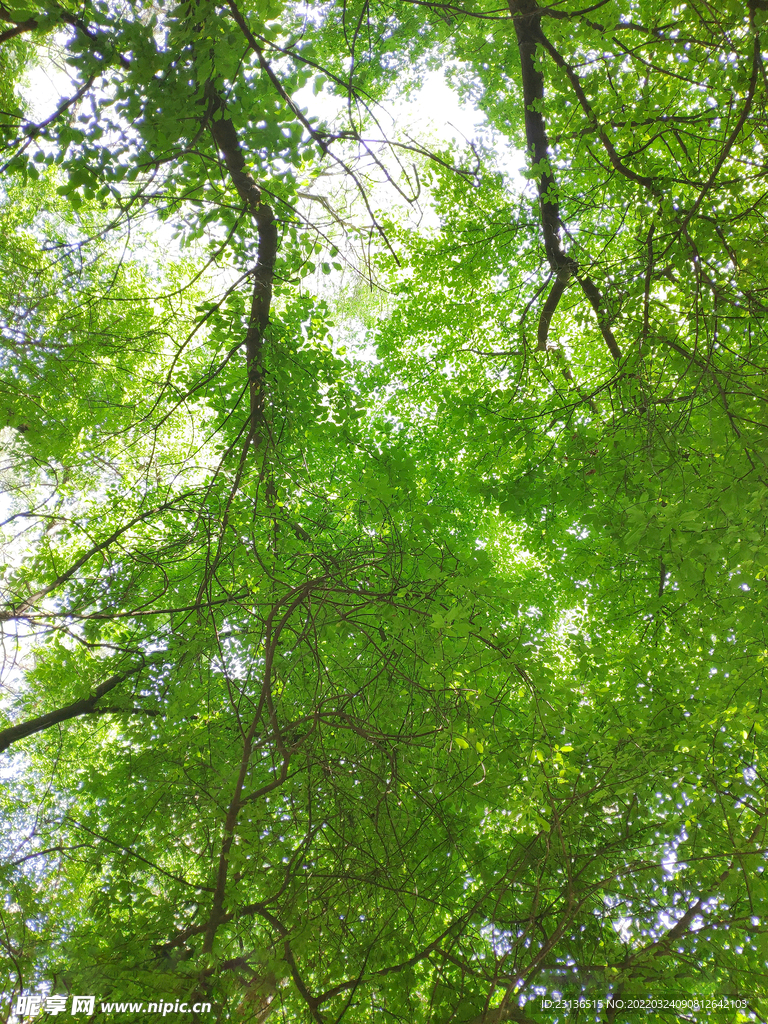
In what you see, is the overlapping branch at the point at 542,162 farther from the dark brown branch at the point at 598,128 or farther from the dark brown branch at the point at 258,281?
the dark brown branch at the point at 258,281

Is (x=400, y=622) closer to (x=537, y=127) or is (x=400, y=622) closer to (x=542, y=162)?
(x=542, y=162)

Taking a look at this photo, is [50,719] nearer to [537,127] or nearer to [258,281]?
[258,281]

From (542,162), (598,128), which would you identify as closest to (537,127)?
(542,162)

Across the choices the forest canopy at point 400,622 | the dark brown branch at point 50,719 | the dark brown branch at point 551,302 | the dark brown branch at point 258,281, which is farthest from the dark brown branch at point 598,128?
the dark brown branch at point 50,719

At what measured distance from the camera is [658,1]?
3609mm

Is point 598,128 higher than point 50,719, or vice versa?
point 598,128

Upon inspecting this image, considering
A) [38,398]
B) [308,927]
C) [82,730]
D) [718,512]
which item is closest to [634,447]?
[718,512]

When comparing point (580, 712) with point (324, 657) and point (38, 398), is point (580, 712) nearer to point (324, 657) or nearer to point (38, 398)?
point (324, 657)

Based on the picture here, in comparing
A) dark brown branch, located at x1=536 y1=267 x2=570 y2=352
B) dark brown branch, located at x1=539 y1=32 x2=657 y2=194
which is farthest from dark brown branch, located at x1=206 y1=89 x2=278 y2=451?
dark brown branch, located at x1=536 y1=267 x2=570 y2=352

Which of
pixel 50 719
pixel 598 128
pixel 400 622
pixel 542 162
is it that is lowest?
pixel 400 622

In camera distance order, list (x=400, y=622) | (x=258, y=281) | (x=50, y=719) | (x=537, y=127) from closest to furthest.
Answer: (x=400, y=622)
(x=258, y=281)
(x=537, y=127)
(x=50, y=719)

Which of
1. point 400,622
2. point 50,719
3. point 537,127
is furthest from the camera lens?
point 50,719

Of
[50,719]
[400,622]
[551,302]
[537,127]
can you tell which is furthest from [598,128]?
[50,719]

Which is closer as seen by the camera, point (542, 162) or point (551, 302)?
point (542, 162)
